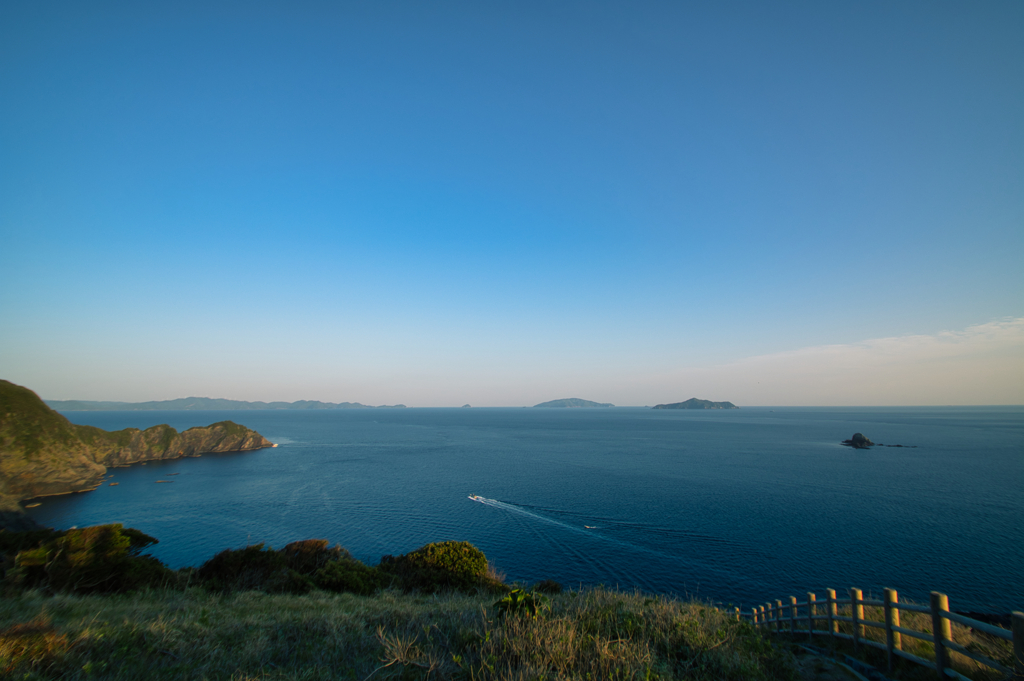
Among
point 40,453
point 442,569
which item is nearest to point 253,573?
point 442,569

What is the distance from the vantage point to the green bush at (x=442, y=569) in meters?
23.7

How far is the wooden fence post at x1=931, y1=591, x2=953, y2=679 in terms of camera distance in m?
7.21

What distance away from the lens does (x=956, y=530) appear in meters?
37.9

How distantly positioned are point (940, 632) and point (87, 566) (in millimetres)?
31030

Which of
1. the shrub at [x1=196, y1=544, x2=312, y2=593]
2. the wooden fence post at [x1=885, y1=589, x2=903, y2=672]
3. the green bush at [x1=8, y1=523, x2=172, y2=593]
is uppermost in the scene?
the wooden fence post at [x1=885, y1=589, x2=903, y2=672]

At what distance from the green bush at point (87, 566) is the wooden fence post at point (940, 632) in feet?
85.6

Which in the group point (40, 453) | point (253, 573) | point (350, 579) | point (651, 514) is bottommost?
point (651, 514)

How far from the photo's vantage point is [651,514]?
44250mm

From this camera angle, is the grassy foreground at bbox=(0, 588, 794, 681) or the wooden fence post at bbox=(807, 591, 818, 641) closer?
the grassy foreground at bbox=(0, 588, 794, 681)

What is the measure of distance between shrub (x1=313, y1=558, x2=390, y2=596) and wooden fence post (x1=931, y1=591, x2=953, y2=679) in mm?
20450

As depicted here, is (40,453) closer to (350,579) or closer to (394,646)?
(350,579)

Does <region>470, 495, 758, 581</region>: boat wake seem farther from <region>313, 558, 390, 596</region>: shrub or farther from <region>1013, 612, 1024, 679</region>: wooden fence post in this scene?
<region>1013, 612, 1024, 679</region>: wooden fence post

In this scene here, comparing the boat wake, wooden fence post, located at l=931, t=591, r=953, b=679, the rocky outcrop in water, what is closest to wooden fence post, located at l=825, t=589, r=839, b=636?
wooden fence post, located at l=931, t=591, r=953, b=679

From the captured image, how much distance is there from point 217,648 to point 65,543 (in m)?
20.9
